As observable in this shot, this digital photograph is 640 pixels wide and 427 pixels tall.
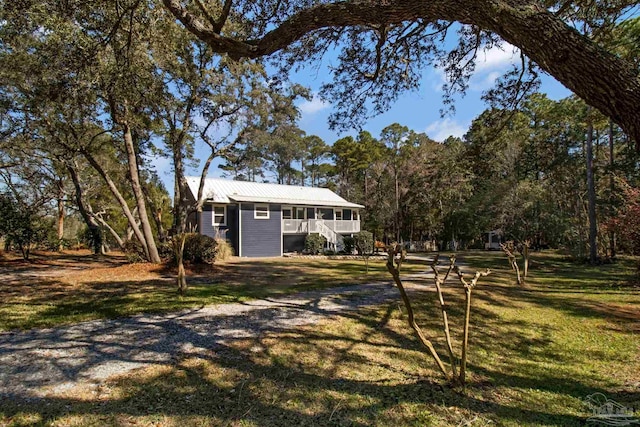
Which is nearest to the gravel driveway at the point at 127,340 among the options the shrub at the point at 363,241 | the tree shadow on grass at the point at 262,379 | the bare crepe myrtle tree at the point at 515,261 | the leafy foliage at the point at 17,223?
the tree shadow on grass at the point at 262,379

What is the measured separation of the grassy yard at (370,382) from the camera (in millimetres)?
2932

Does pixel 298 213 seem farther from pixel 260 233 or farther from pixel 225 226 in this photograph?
pixel 225 226

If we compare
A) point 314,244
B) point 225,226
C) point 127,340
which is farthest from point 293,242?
point 127,340

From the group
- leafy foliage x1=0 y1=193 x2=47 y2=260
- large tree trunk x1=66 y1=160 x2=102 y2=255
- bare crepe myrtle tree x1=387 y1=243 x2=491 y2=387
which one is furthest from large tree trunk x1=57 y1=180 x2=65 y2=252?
bare crepe myrtle tree x1=387 y1=243 x2=491 y2=387

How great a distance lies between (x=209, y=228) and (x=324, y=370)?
54.5ft

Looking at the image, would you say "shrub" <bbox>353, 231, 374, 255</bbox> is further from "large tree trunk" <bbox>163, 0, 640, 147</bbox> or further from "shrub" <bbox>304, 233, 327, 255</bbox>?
"large tree trunk" <bbox>163, 0, 640, 147</bbox>

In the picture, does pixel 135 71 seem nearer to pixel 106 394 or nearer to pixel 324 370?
pixel 106 394

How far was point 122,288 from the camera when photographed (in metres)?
8.43

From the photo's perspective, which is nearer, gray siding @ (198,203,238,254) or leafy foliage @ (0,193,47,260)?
leafy foliage @ (0,193,47,260)

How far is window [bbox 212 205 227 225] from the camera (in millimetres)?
19669

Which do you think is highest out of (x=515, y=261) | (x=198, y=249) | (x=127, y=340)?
(x=198, y=249)

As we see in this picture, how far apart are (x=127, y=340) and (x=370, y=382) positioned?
3303 mm

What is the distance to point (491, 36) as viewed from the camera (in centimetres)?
621

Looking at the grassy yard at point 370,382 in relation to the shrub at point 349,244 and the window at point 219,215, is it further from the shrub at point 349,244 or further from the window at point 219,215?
the shrub at point 349,244
